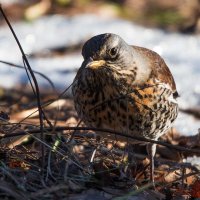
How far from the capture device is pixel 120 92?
5.46m

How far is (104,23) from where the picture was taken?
10.5 meters

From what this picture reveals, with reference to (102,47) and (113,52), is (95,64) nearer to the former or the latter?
(102,47)

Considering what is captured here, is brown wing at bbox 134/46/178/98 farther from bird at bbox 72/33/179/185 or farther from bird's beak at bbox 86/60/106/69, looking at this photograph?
bird's beak at bbox 86/60/106/69

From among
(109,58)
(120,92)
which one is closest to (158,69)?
(120,92)

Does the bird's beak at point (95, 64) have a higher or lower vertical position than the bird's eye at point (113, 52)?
lower

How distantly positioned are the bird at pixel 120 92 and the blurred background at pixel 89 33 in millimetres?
2072

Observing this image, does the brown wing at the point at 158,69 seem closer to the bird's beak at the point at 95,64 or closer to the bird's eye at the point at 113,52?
the bird's eye at the point at 113,52

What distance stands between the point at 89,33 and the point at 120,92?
4.67 metres

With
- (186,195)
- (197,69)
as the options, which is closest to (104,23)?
(197,69)

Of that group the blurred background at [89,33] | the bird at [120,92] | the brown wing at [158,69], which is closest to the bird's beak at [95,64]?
the bird at [120,92]

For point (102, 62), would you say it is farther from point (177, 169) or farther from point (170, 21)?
point (170, 21)

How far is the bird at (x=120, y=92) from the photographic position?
532cm

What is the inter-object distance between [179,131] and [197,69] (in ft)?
5.84

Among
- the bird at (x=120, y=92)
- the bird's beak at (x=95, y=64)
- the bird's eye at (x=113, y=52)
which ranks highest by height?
the bird's eye at (x=113, y=52)
